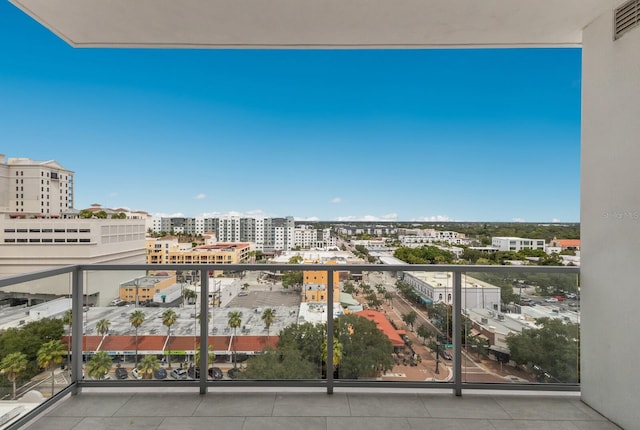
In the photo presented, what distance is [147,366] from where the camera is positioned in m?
2.53

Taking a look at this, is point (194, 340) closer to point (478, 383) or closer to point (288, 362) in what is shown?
point (288, 362)

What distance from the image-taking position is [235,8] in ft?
7.33

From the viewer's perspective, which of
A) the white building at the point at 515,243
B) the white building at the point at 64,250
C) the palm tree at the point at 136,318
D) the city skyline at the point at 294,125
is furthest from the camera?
the city skyline at the point at 294,125

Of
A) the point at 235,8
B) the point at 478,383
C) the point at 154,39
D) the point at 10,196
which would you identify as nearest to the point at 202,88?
the point at 10,196

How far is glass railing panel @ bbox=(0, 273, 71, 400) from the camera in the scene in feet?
6.42

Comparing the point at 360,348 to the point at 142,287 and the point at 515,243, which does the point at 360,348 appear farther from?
the point at 515,243

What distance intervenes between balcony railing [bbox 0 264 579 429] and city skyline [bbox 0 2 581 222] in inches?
174

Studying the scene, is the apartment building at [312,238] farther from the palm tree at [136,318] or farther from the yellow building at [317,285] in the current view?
the palm tree at [136,318]

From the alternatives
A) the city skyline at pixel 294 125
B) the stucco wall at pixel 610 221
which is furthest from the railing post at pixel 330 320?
the city skyline at pixel 294 125

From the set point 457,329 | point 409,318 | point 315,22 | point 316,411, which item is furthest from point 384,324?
point 315,22

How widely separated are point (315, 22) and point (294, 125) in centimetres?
775

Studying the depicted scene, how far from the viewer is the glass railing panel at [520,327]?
8.31 feet

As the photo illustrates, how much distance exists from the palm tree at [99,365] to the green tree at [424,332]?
8.50 feet

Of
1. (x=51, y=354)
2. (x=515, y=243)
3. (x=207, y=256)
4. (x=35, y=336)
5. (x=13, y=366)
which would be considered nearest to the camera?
(x=13, y=366)
